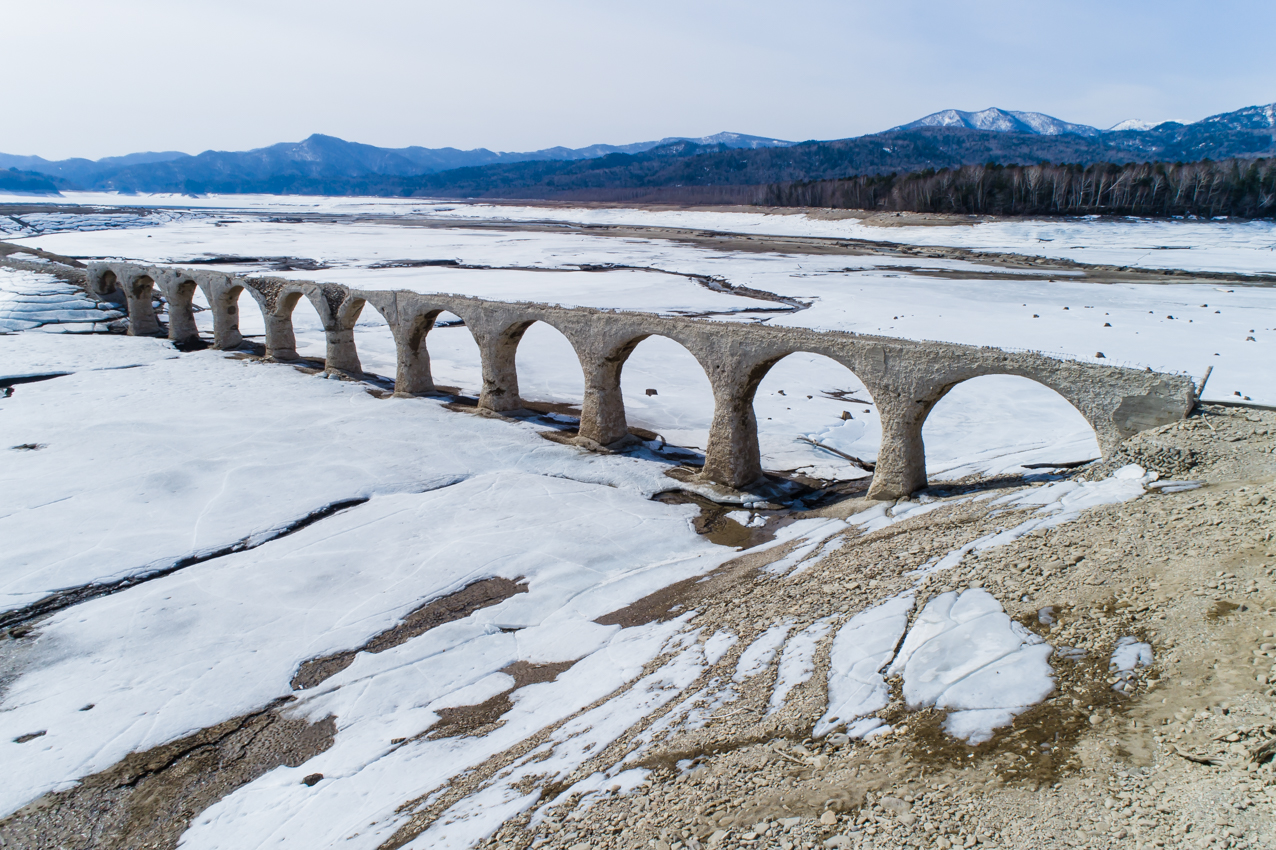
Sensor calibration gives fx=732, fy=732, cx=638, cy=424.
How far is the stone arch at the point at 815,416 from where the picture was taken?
16.2 m

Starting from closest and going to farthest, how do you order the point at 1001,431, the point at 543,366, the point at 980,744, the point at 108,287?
the point at 980,744 < the point at 1001,431 < the point at 543,366 < the point at 108,287

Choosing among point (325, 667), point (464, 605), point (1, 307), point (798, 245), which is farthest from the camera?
point (798, 245)

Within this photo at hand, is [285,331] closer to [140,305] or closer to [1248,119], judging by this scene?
[140,305]

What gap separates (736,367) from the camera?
48.1ft

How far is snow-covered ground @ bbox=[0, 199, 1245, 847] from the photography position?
7539 mm

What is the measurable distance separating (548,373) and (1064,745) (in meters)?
20.1

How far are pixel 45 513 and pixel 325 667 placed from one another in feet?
27.8

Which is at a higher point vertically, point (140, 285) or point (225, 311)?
point (140, 285)

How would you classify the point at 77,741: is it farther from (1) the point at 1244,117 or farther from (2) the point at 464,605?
(1) the point at 1244,117

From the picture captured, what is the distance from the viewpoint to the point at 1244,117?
174 m

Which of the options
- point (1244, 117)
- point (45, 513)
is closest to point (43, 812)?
point (45, 513)

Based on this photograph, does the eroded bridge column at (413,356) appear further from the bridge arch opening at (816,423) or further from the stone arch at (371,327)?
the bridge arch opening at (816,423)

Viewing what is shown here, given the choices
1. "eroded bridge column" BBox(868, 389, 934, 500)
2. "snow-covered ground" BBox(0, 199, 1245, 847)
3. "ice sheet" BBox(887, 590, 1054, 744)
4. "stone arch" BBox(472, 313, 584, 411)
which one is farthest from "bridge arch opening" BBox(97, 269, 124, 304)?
"ice sheet" BBox(887, 590, 1054, 744)

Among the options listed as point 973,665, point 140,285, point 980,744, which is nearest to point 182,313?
point 140,285
